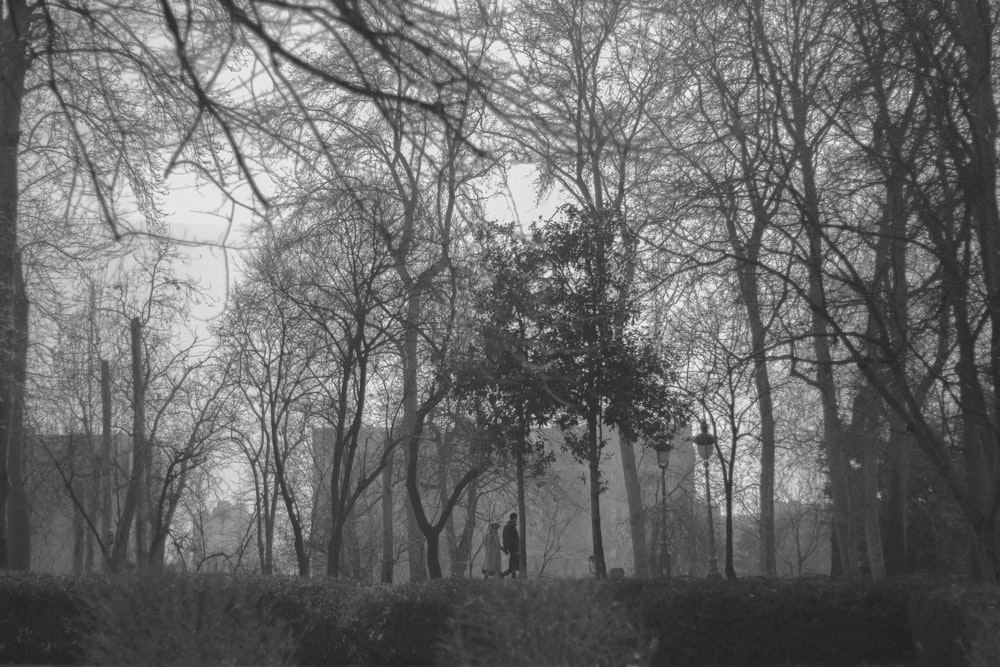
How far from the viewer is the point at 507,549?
16500 mm

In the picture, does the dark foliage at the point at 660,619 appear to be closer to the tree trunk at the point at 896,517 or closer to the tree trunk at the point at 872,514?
the tree trunk at the point at 872,514

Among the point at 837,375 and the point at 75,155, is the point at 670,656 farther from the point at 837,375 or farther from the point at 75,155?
the point at 837,375

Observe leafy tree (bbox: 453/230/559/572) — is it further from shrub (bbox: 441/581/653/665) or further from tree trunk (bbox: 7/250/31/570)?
tree trunk (bbox: 7/250/31/570)

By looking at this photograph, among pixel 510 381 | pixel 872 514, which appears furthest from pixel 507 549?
pixel 872 514

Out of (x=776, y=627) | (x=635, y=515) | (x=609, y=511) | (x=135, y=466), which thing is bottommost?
(x=776, y=627)

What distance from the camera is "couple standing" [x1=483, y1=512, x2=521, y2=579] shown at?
16.3 meters

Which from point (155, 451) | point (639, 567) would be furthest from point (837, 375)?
point (155, 451)

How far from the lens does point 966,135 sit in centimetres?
914

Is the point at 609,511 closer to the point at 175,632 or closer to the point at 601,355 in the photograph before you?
the point at 601,355

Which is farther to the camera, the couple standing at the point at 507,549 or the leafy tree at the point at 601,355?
the couple standing at the point at 507,549

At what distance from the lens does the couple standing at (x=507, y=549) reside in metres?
16.3

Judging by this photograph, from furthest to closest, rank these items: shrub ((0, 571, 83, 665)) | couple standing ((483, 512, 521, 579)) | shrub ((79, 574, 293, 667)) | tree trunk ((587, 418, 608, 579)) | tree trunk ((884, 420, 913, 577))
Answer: tree trunk ((884, 420, 913, 577))
couple standing ((483, 512, 521, 579))
tree trunk ((587, 418, 608, 579))
shrub ((0, 571, 83, 665))
shrub ((79, 574, 293, 667))

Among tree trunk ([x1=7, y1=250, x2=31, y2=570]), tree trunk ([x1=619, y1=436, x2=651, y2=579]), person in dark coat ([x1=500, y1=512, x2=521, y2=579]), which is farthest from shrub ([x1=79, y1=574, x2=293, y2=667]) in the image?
tree trunk ([x1=619, y1=436, x2=651, y2=579])

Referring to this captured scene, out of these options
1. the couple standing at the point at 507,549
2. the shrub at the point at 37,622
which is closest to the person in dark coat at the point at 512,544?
the couple standing at the point at 507,549
